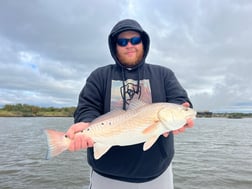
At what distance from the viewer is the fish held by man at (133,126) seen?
9.74 feet

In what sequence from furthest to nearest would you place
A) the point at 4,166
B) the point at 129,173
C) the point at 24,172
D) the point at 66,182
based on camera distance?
the point at 4,166 < the point at 24,172 < the point at 66,182 < the point at 129,173

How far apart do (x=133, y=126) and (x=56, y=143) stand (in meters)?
0.89

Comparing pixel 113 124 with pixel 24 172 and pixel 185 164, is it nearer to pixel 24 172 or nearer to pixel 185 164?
pixel 24 172

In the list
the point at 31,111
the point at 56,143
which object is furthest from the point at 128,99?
the point at 31,111

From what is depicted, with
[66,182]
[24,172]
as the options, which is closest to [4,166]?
[24,172]

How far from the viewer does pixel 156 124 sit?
297 centimetres

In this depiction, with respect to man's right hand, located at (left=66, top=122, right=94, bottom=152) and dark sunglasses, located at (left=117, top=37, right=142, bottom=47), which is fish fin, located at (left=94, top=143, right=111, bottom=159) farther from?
dark sunglasses, located at (left=117, top=37, right=142, bottom=47)

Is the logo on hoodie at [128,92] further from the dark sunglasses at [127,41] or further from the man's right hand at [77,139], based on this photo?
the man's right hand at [77,139]

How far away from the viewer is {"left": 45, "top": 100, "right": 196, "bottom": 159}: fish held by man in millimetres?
2969

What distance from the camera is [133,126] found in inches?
119

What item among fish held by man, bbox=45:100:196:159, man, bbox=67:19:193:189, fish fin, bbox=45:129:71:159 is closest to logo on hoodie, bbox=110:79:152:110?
man, bbox=67:19:193:189

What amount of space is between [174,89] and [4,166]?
1149cm

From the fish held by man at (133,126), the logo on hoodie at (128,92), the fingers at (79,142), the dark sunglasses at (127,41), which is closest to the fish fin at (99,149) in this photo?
the fish held by man at (133,126)

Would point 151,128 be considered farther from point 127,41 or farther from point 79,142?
point 127,41
